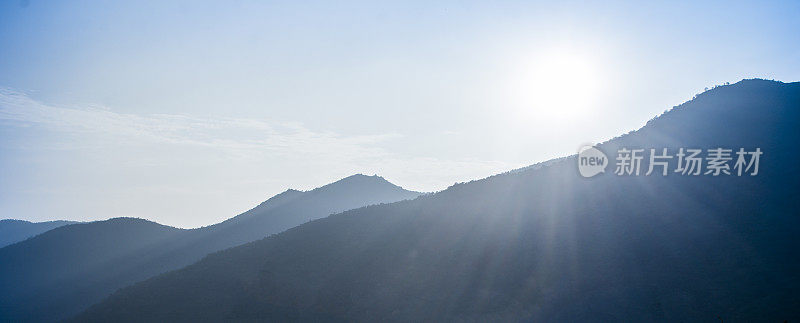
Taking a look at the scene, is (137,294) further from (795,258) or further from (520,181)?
(795,258)

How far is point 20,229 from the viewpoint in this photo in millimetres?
132000

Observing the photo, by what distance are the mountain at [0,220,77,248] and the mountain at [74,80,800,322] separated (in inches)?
5014

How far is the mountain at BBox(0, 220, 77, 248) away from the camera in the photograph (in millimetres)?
125062

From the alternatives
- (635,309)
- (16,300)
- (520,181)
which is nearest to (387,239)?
(520,181)

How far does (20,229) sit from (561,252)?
167 meters

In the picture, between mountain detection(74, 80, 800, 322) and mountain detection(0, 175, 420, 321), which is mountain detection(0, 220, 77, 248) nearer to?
mountain detection(0, 175, 420, 321)

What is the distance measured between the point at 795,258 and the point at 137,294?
138 ft

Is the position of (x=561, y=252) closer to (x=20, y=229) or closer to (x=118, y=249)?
(x=118, y=249)

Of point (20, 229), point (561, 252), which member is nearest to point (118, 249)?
point (561, 252)

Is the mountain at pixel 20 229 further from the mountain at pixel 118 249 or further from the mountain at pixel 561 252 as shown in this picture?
the mountain at pixel 561 252

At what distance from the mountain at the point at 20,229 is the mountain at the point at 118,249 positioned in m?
62.9

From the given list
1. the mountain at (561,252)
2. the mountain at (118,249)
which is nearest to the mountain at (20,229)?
the mountain at (118,249)

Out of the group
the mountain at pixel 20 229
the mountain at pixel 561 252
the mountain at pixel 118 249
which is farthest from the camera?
the mountain at pixel 20 229

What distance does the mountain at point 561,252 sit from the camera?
69.5 feet
